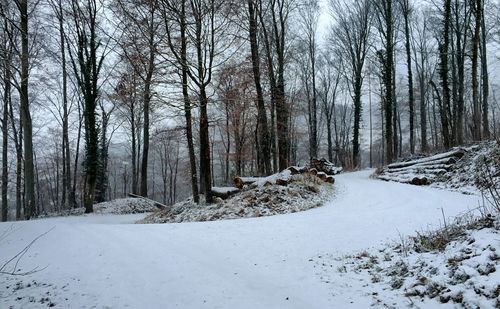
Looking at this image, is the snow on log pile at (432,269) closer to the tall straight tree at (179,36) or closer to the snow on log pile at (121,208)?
the tall straight tree at (179,36)

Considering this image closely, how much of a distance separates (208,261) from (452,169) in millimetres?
11976

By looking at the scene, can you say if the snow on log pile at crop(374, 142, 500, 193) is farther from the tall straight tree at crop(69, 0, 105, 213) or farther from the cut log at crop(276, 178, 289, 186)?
the tall straight tree at crop(69, 0, 105, 213)

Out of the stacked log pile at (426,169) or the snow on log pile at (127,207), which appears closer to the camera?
the stacked log pile at (426,169)

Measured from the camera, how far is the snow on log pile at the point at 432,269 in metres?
2.92

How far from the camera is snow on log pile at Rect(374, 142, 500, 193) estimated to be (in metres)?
10.8

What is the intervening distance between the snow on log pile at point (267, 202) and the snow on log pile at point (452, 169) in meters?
4.24

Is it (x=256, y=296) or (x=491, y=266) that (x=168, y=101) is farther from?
(x=491, y=266)

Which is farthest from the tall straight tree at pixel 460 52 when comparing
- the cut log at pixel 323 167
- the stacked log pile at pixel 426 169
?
the cut log at pixel 323 167

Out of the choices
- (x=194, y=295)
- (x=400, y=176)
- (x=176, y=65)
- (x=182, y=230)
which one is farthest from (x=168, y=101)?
(x=400, y=176)

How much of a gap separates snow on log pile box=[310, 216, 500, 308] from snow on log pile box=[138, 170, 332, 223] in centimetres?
518

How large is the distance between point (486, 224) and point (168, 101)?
372 inches

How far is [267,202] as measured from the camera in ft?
33.9

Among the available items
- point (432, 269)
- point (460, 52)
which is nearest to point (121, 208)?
point (432, 269)

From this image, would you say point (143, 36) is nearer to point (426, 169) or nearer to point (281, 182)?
point (281, 182)
